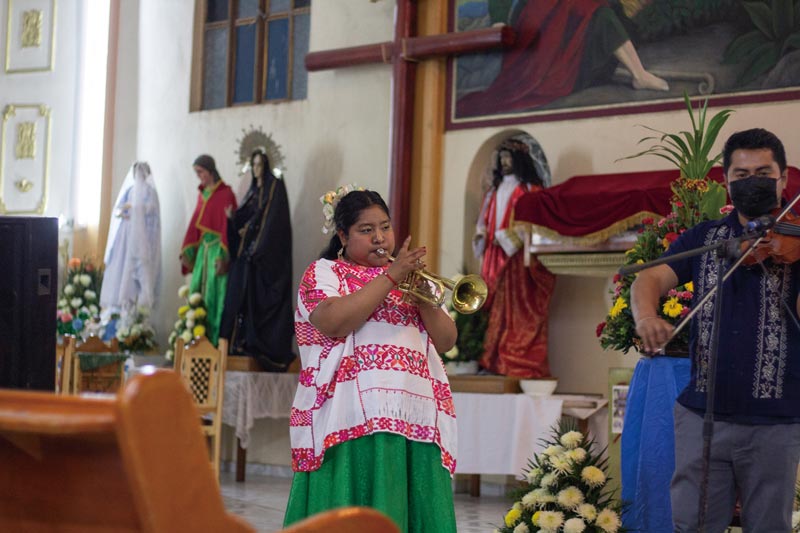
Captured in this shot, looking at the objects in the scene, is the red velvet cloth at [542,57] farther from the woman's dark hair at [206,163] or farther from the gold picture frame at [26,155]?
the gold picture frame at [26,155]

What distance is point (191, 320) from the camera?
1023cm

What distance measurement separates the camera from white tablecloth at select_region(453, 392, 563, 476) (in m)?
8.07

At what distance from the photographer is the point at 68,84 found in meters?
12.1

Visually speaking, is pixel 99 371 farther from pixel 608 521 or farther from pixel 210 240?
pixel 608 521

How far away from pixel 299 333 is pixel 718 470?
1.33m

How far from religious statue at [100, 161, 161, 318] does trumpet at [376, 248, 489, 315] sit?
7.36m

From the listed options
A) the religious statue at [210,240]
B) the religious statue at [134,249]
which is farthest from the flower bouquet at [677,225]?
the religious statue at [134,249]

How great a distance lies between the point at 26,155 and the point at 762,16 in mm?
7764

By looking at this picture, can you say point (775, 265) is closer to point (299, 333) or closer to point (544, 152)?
point (299, 333)

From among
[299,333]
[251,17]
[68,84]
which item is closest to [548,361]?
[251,17]

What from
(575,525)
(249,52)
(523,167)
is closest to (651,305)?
(575,525)

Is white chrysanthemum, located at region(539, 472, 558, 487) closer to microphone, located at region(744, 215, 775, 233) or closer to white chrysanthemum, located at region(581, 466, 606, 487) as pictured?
white chrysanthemum, located at region(581, 466, 606, 487)

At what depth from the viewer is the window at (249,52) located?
10.7 meters

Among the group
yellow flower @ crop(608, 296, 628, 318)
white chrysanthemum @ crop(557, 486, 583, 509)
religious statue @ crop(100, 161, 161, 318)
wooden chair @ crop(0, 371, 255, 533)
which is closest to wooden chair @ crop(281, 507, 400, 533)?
wooden chair @ crop(0, 371, 255, 533)
